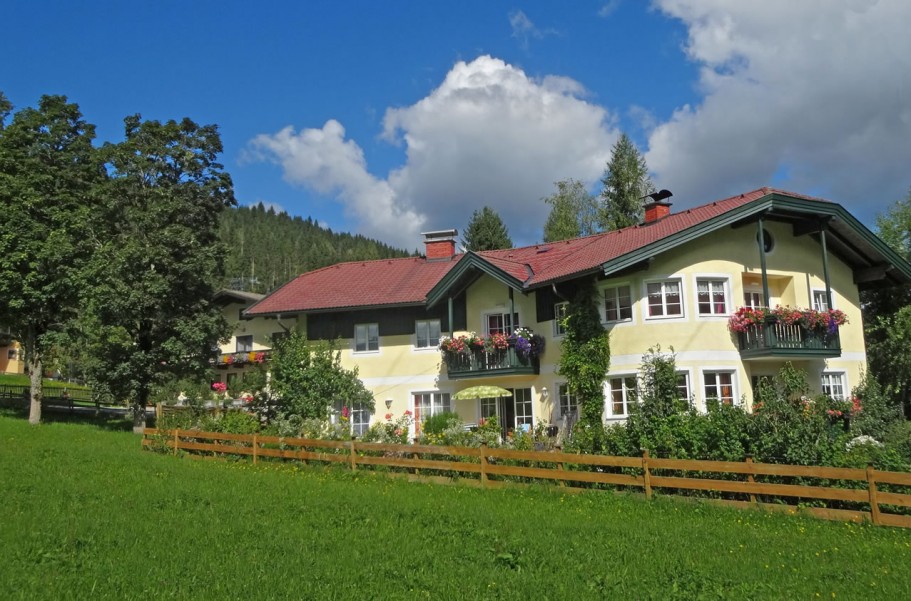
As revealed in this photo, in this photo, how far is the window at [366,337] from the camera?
26000 mm

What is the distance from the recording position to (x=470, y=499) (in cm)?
1308

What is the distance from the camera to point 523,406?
76.7 feet

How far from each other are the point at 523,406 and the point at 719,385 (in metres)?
6.27

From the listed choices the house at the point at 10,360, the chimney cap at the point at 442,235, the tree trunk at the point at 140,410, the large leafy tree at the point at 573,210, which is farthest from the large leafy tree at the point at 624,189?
the house at the point at 10,360

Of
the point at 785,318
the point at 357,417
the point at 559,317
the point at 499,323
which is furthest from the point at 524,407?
the point at 785,318

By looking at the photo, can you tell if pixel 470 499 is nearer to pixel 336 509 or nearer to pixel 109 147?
pixel 336 509

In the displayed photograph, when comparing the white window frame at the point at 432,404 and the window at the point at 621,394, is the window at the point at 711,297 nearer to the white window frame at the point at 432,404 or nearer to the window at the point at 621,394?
the window at the point at 621,394

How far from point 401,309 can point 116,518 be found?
1556cm

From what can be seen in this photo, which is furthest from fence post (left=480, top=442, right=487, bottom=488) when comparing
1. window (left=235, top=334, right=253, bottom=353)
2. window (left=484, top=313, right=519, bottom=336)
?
window (left=235, top=334, right=253, bottom=353)

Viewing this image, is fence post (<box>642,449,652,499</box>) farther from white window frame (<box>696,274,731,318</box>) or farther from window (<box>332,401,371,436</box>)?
window (<box>332,401,371,436</box>)

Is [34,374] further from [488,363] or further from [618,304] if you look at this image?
[618,304]

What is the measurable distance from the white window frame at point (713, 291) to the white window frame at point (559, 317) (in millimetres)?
3713

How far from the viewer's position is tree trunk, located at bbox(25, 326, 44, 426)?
2692 cm

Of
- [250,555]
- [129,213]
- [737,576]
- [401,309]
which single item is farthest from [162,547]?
[129,213]
